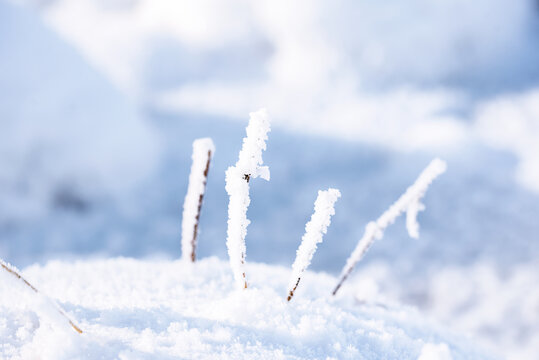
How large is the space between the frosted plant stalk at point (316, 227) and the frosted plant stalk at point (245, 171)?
77 millimetres

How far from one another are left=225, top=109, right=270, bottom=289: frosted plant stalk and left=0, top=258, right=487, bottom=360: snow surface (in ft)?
0.28

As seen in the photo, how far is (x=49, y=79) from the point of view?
3.12 m

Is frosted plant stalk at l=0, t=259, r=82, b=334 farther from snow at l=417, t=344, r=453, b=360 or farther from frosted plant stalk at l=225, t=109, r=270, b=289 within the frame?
snow at l=417, t=344, r=453, b=360

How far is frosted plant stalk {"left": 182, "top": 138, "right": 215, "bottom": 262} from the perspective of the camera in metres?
0.71

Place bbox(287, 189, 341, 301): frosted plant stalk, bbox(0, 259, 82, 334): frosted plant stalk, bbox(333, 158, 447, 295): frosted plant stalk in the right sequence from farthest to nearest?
bbox(333, 158, 447, 295): frosted plant stalk, bbox(287, 189, 341, 301): frosted plant stalk, bbox(0, 259, 82, 334): frosted plant stalk

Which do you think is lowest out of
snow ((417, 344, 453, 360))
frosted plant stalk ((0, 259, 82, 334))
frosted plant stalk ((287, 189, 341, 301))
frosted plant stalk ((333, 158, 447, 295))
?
snow ((417, 344, 453, 360))

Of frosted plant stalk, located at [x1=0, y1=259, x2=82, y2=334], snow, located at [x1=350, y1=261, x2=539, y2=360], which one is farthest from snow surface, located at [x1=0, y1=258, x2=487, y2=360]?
snow, located at [x1=350, y1=261, x2=539, y2=360]

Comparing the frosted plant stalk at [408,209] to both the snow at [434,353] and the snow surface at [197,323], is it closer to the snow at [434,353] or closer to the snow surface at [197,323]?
the snow surface at [197,323]

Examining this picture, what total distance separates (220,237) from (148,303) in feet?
7.79

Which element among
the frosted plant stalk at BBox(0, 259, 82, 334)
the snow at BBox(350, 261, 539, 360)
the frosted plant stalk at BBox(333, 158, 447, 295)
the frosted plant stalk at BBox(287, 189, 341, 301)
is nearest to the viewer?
the frosted plant stalk at BBox(0, 259, 82, 334)

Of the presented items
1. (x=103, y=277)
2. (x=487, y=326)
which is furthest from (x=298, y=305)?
(x=487, y=326)

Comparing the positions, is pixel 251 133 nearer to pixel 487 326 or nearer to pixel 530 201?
pixel 487 326

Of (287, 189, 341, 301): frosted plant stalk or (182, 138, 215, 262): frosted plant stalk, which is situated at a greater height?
(182, 138, 215, 262): frosted plant stalk

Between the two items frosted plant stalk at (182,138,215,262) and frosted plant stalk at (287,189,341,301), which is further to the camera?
frosted plant stalk at (182,138,215,262)
